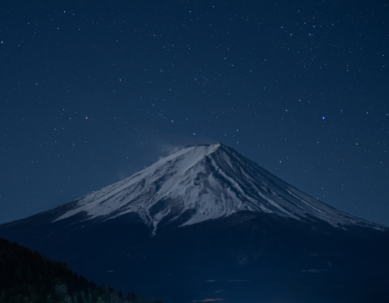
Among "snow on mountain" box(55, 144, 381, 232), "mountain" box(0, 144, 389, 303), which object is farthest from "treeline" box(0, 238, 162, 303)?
"snow on mountain" box(55, 144, 381, 232)

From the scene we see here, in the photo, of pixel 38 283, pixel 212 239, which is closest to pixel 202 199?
pixel 212 239

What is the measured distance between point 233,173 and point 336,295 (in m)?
83.1

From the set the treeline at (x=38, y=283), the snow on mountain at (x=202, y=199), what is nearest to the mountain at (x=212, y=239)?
the snow on mountain at (x=202, y=199)

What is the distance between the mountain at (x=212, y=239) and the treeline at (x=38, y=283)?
82.4 m

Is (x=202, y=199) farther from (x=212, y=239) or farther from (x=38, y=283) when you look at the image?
(x=38, y=283)

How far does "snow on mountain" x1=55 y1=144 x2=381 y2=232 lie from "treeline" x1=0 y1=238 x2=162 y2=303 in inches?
5143

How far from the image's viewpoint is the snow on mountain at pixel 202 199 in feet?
579

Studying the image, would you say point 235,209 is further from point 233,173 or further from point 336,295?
point 336,295

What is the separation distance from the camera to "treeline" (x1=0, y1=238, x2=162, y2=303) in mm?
32656

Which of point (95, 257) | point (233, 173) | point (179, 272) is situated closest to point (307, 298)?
point (179, 272)

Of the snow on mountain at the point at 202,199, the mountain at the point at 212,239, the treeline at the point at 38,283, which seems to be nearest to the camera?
the treeline at the point at 38,283

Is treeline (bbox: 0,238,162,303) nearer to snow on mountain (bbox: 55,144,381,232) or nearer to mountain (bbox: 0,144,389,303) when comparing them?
mountain (bbox: 0,144,389,303)

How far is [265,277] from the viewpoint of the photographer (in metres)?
145

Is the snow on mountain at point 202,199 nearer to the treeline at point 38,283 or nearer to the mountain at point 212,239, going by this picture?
the mountain at point 212,239
